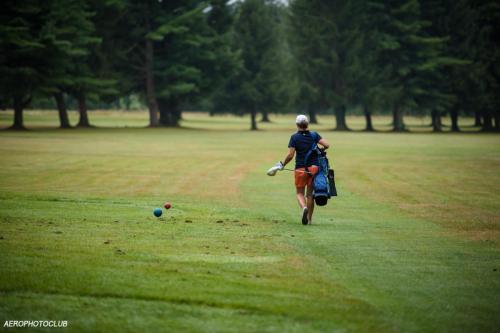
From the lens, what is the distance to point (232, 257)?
980 cm

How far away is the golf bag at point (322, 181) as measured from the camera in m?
13.3

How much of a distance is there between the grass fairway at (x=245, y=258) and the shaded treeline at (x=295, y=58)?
4454cm

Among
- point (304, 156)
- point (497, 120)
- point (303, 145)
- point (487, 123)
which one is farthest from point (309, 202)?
point (497, 120)

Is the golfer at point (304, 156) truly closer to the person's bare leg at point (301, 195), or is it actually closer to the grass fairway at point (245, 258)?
the person's bare leg at point (301, 195)

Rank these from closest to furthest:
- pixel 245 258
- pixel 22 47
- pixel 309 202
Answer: pixel 245 258 < pixel 309 202 < pixel 22 47

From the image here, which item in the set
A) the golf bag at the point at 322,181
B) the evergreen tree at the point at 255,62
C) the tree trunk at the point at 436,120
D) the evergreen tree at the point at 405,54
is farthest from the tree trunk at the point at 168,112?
the golf bag at the point at 322,181

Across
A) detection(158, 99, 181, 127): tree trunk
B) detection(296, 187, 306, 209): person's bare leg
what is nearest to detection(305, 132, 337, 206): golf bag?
detection(296, 187, 306, 209): person's bare leg

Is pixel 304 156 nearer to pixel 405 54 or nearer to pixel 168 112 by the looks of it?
pixel 405 54

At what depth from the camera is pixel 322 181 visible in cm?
1340

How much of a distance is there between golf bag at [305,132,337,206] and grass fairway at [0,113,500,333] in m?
0.61

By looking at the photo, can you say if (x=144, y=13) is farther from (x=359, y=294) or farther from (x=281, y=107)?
(x=359, y=294)

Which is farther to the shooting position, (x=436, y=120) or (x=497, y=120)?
(x=436, y=120)

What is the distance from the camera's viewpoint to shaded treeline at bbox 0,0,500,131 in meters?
68.1

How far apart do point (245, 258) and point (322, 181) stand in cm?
404
